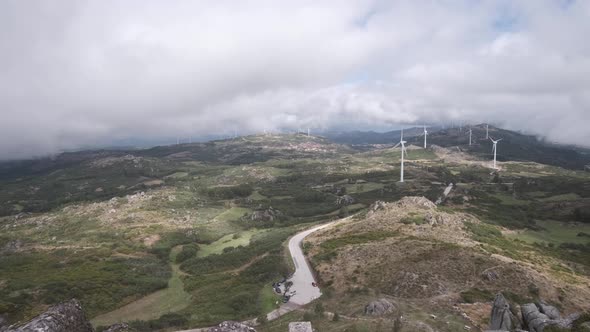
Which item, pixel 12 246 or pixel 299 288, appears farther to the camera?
pixel 12 246

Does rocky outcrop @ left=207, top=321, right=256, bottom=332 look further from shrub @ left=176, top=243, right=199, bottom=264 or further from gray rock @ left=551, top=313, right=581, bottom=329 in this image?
shrub @ left=176, top=243, right=199, bottom=264

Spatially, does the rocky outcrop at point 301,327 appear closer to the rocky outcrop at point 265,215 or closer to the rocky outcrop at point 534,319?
the rocky outcrop at point 534,319

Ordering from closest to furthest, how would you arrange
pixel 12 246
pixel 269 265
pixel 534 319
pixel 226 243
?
pixel 534 319 → pixel 269 265 → pixel 226 243 → pixel 12 246

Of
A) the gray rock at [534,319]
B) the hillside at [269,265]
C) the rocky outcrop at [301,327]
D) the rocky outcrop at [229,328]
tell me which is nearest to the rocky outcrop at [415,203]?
the hillside at [269,265]

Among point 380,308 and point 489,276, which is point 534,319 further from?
point 489,276

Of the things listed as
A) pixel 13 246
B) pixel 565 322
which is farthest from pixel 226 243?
pixel 565 322

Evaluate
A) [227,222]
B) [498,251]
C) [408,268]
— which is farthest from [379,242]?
[227,222]

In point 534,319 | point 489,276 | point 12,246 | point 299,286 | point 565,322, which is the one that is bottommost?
point 12,246
